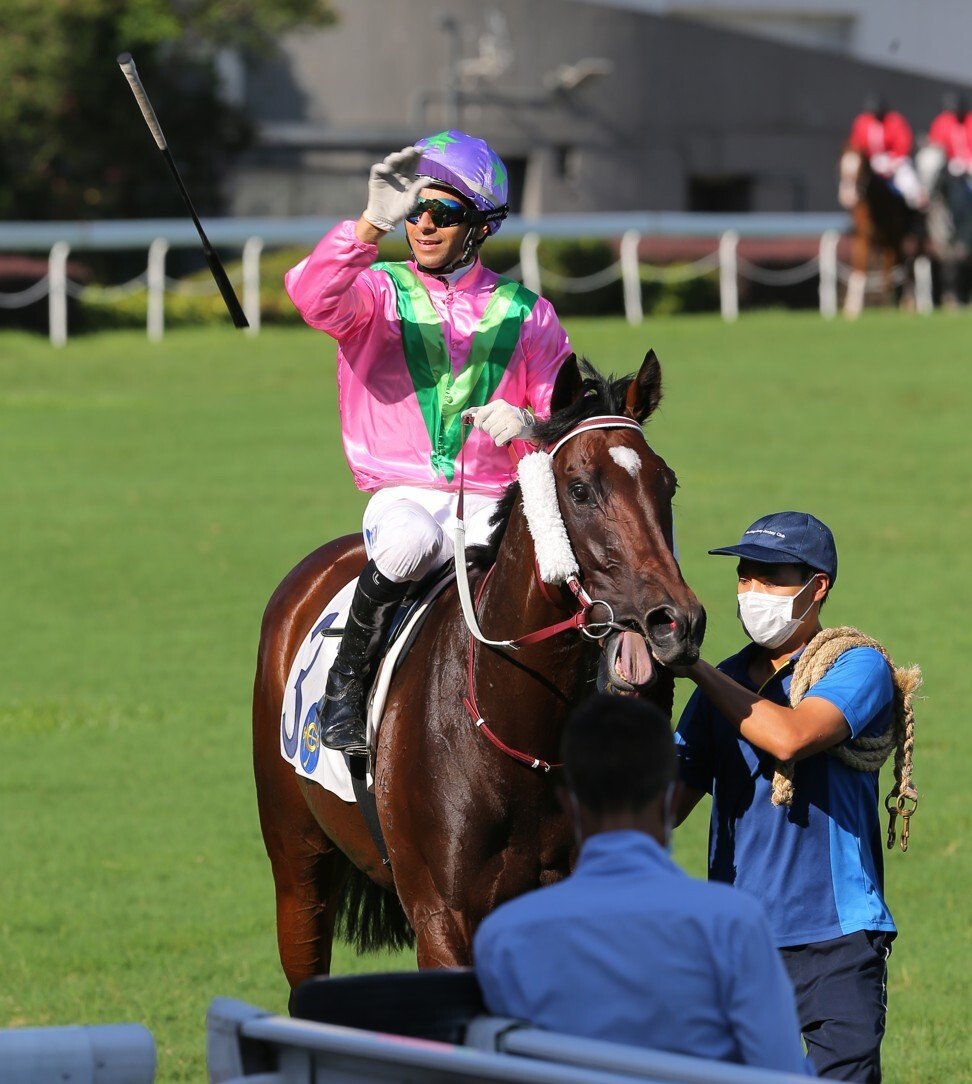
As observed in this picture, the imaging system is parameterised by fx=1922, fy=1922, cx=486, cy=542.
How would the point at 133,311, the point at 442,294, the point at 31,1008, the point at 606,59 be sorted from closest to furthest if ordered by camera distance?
the point at 442,294 < the point at 31,1008 < the point at 133,311 < the point at 606,59

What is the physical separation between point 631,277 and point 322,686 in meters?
20.6

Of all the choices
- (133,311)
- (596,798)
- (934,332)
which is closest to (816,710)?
(596,798)

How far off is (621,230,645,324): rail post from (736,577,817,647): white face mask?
20797 millimetres

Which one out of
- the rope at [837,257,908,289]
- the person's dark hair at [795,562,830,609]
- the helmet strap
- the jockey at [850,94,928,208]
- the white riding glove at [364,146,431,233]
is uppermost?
the jockey at [850,94,928,208]

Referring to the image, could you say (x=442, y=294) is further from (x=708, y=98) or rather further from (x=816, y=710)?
(x=708, y=98)

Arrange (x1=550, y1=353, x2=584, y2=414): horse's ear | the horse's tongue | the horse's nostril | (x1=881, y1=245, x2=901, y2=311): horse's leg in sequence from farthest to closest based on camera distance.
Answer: (x1=881, y1=245, x2=901, y2=311): horse's leg → (x1=550, y1=353, x2=584, y2=414): horse's ear → the horse's tongue → the horse's nostril

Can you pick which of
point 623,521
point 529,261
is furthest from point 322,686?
point 529,261

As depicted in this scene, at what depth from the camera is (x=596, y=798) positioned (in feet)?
9.67

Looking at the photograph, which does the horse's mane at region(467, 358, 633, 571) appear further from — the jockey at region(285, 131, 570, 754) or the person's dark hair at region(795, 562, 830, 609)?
the person's dark hair at region(795, 562, 830, 609)

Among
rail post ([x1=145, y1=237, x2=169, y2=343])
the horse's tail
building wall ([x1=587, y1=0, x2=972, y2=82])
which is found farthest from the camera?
building wall ([x1=587, y1=0, x2=972, y2=82])

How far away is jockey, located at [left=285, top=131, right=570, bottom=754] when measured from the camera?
4.92 m

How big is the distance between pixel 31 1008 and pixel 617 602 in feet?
10.2

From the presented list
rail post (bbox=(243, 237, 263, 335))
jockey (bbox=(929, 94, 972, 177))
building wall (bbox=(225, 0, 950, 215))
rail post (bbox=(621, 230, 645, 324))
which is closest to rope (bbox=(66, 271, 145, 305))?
Answer: rail post (bbox=(243, 237, 263, 335))

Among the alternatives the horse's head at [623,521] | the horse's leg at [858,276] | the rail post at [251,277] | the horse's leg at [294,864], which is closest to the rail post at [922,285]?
the horse's leg at [858,276]
